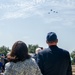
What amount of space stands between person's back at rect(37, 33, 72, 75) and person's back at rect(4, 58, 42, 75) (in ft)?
2.15

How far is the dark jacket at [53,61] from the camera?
723cm

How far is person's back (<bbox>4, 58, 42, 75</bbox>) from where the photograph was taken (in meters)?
6.46

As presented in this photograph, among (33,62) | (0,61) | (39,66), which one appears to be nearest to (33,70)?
(33,62)

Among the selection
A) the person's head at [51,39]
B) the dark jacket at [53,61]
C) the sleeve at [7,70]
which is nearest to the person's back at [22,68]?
the sleeve at [7,70]

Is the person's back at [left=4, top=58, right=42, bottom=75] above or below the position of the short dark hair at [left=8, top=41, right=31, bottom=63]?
below

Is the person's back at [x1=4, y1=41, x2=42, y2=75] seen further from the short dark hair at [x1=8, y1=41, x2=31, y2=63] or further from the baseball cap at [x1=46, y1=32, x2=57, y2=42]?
the baseball cap at [x1=46, y1=32, x2=57, y2=42]

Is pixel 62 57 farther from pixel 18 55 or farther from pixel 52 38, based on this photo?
pixel 18 55

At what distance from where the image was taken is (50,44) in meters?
7.38

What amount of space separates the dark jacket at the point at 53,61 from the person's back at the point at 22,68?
65 cm

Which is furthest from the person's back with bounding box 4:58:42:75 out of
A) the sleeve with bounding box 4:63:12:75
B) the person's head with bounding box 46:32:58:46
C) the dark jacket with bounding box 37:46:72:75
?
the person's head with bounding box 46:32:58:46

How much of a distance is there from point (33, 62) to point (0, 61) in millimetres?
14401

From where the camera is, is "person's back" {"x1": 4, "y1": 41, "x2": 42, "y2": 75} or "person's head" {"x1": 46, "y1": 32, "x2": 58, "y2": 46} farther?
"person's head" {"x1": 46, "y1": 32, "x2": 58, "y2": 46}

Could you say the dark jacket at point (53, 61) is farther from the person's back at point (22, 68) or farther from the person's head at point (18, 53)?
the person's head at point (18, 53)

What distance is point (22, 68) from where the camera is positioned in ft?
21.4
